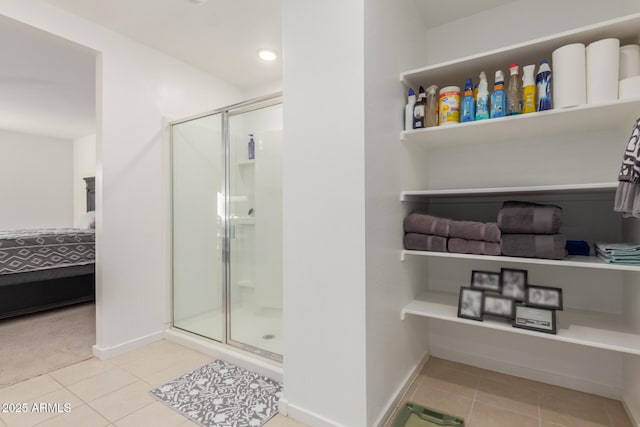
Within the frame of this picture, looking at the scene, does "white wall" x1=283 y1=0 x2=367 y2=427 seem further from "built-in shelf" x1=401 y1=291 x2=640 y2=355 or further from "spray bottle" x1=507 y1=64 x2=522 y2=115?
"spray bottle" x1=507 y1=64 x2=522 y2=115

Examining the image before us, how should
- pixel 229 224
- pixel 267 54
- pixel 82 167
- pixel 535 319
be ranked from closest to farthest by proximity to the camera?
pixel 535 319 < pixel 229 224 < pixel 267 54 < pixel 82 167

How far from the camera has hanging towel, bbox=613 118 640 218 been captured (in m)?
1.11

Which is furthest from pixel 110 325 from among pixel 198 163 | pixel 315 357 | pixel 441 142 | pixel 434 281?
pixel 441 142

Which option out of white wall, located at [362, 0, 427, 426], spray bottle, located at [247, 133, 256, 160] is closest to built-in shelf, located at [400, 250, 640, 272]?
white wall, located at [362, 0, 427, 426]

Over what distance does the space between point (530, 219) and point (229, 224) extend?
6.36 ft

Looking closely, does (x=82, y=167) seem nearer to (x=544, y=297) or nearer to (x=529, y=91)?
(x=529, y=91)

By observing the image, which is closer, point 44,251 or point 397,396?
point 397,396

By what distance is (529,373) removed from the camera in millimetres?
1866

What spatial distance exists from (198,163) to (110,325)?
1.37m

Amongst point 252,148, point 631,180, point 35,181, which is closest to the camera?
point 631,180

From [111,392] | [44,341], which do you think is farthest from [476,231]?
[44,341]

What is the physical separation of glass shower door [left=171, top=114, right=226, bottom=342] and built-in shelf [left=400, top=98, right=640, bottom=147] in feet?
5.44

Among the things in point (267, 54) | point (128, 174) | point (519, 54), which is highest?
point (267, 54)

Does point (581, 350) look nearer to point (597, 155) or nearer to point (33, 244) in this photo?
point (597, 155)
